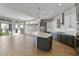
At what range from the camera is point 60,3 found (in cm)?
280

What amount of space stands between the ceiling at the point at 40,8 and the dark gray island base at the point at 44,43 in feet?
1.77

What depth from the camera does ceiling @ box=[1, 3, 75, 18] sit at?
9.20 ft

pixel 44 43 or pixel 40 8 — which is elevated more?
pixel 40 8

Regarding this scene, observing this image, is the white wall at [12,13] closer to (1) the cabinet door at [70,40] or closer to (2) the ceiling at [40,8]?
(2) the ceiling at [40,8]

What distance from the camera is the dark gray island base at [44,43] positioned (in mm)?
2832

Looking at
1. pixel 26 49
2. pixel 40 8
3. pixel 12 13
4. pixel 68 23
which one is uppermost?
pixel 40 8

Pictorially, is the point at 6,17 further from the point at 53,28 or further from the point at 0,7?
the point at 53,28

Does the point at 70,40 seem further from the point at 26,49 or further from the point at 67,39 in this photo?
the point at 26,49

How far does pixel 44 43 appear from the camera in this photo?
288 cm

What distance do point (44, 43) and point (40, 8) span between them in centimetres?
82

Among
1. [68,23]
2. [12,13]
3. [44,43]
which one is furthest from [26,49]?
[68,23]

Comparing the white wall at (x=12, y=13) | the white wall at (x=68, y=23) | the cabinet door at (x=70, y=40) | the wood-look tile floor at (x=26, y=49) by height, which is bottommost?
the wood-look tile floor at (x=26, y=49)

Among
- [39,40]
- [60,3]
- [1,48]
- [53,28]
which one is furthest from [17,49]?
[60,3]

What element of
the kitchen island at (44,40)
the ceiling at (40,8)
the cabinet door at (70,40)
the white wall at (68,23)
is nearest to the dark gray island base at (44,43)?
the kitchen island at (44,40)
